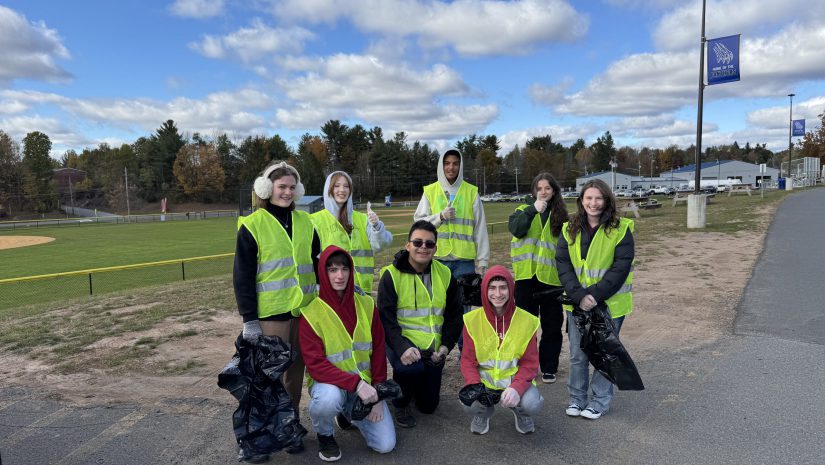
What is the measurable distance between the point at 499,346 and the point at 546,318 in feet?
3.60

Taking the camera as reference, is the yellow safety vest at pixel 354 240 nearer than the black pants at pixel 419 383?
No

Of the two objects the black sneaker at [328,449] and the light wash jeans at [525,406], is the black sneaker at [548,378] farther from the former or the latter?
the black sneaker at [328,449]

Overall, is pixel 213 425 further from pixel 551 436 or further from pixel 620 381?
pixel 620 381

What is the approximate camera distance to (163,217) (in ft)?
187

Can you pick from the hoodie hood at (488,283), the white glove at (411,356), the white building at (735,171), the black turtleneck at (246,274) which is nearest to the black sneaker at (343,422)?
the white glove at (411,356)

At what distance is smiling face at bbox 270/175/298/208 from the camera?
3545 mm

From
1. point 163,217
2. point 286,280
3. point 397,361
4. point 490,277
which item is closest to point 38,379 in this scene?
point 286,280

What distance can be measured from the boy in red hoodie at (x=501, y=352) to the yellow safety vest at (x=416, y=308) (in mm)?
297

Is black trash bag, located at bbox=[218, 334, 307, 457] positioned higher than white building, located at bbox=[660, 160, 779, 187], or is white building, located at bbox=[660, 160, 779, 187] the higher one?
white building, located at bbox=[660, 160, 779, 187]

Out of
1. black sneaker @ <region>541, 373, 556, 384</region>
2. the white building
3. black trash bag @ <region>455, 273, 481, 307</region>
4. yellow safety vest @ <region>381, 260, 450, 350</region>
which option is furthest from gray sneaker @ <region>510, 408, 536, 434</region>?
the white building

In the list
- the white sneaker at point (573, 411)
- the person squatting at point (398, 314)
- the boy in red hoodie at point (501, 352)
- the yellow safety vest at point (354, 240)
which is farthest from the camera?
the yellow safety vest at point (354, 240)

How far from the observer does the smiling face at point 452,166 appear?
4770mm

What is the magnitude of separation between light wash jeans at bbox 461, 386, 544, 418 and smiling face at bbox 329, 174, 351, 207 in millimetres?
1965

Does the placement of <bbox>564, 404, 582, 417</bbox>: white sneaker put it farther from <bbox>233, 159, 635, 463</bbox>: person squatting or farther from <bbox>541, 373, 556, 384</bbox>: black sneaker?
<bbox>541, 373, 556, 384</bbox>: black sneaker
